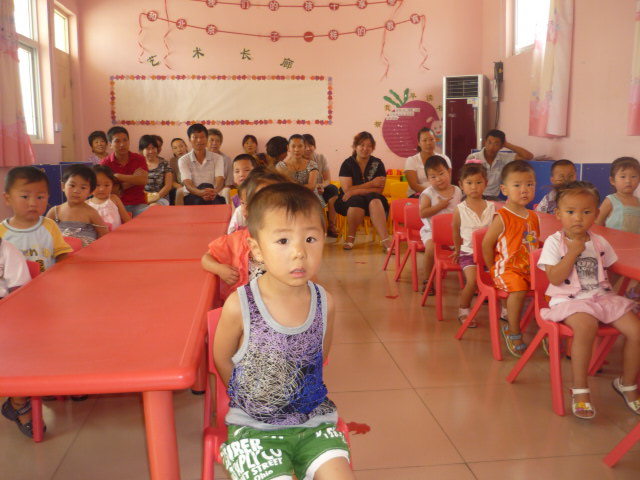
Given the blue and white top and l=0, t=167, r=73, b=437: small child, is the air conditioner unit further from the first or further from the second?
the blue and white top

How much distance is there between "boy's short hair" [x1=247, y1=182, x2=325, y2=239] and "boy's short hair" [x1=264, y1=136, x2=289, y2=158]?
4389 millimetres

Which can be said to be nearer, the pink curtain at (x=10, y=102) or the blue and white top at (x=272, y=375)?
the blue and white top at (x=272, y=375)

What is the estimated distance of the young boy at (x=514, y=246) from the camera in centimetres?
277

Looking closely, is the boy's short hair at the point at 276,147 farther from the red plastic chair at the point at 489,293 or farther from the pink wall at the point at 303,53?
the red plastic chair at the point at 489,293

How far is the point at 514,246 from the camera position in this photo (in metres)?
2.80

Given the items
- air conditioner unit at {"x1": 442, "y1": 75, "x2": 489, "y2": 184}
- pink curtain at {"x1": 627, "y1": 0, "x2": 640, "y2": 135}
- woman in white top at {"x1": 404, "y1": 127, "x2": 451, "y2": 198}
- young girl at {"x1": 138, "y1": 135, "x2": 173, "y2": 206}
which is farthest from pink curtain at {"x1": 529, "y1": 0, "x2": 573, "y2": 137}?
young girl at {"x1": 138, "y1": 135, "x2": 173, "y2": 206}

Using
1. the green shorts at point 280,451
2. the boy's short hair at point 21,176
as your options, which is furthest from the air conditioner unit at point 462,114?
the green shorts at point 280,451

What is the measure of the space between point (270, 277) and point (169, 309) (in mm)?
264

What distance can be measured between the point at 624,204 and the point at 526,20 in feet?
13.7

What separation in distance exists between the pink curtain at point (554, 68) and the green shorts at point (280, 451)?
495cm

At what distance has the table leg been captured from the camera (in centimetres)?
112

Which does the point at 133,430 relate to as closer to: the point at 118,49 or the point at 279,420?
the point at 279,420

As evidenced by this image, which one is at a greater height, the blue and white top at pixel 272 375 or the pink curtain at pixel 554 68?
the pink curtain at pixel 554 68

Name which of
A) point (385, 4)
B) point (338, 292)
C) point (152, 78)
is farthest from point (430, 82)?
point (338, 292)
